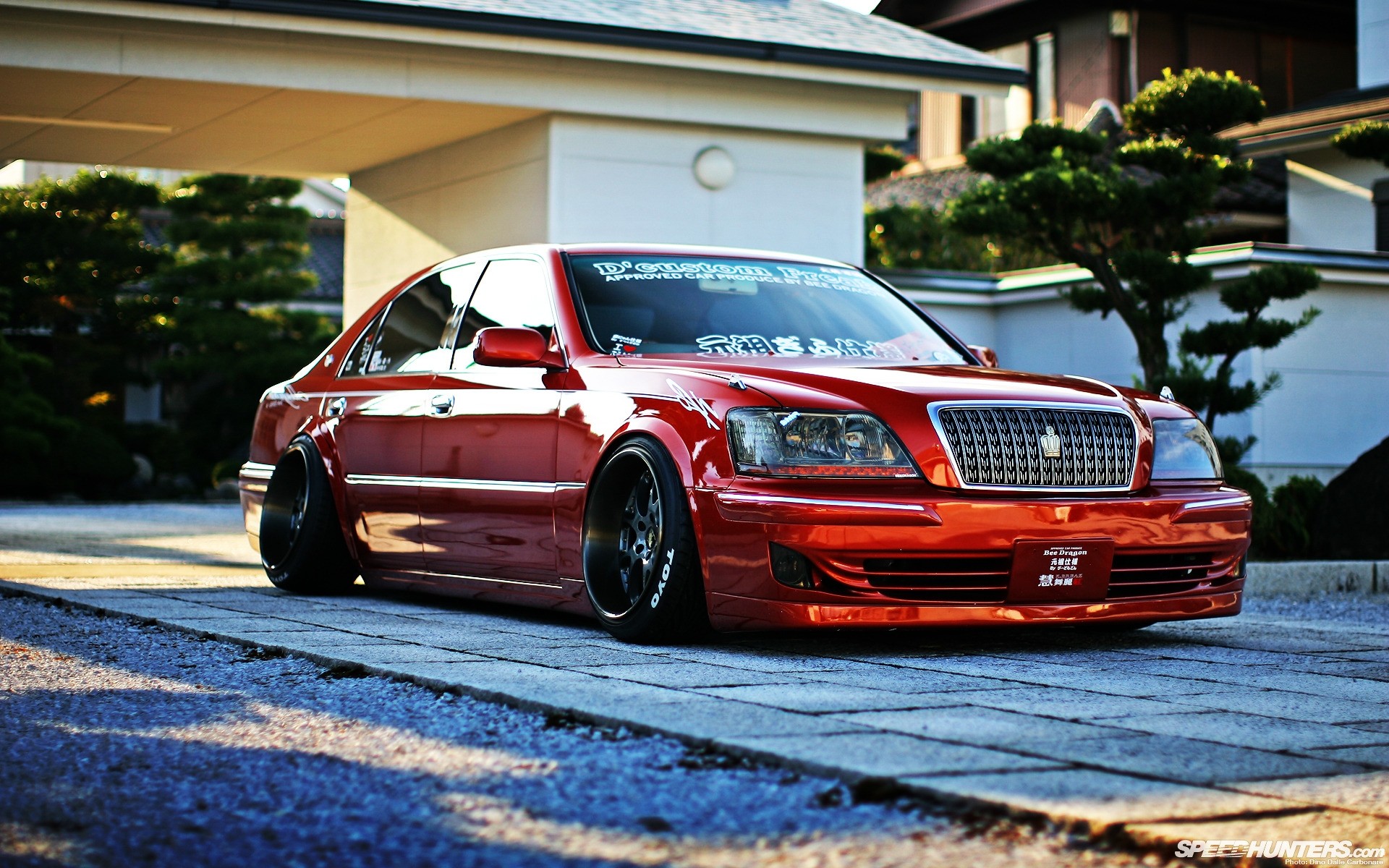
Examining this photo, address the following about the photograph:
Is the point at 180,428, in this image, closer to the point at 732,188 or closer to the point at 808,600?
the point at 732,188

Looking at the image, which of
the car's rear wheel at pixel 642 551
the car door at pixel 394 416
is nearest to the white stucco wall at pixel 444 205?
the car door at pixel 394 416

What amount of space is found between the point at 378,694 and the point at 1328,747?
7.38 ft

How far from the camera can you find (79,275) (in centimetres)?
2578

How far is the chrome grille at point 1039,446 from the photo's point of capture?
17.1ft

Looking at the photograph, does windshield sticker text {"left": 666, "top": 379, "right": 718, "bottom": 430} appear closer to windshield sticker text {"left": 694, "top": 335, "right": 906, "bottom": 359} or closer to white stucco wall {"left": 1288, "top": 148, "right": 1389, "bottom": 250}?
windshield sticker text {"left": 694, "top": 335, "right": 906, "bottom": 359}

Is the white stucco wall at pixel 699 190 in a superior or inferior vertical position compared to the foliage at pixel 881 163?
inferior

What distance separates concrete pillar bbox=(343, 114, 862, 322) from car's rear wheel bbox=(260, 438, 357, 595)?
15.0 ft

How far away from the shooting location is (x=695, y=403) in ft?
17.3

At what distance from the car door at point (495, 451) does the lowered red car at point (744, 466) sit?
0.01 meters

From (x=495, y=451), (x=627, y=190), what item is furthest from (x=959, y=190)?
(x=495, y=451)

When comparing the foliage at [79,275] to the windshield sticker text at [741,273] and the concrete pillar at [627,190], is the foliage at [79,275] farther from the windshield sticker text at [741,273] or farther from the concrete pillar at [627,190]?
the windshield sticker text at [741,273]

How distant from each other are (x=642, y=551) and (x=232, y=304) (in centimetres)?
2167

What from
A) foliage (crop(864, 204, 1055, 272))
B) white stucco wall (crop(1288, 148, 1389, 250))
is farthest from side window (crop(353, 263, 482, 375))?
foliage (crop(864, 204, 1055, 272))

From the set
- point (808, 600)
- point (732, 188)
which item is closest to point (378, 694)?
point (808, 600)
